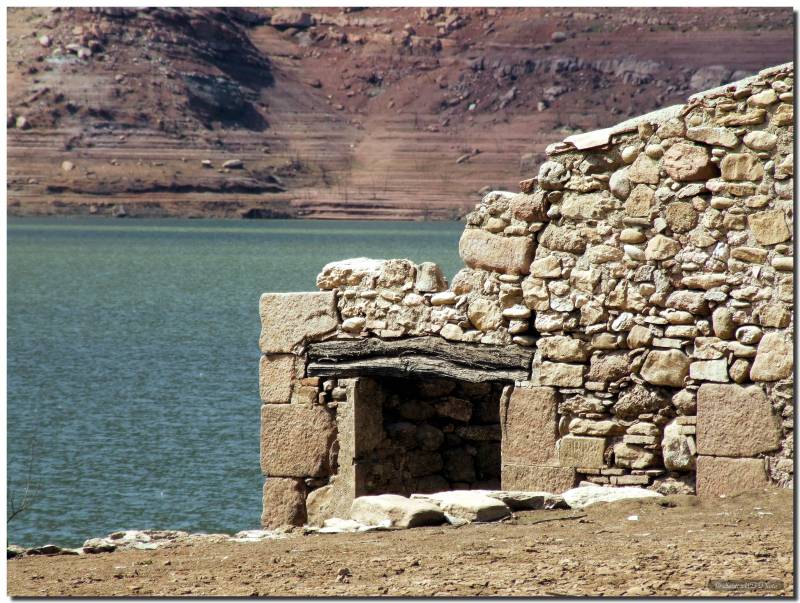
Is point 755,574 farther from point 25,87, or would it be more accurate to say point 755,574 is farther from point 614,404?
point 25,87

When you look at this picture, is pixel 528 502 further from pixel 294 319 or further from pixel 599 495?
pixel 294 319

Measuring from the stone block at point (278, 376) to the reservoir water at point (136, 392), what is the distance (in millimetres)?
3620

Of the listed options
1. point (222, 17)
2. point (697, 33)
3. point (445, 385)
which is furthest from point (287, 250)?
point (445, 385)

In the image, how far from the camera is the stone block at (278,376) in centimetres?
962

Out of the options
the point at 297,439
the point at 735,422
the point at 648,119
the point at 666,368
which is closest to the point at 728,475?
the point at 735,422

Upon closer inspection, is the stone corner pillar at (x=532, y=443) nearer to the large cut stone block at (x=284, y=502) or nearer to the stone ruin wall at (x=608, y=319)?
the stone ruin wall at (x=608, y=319)

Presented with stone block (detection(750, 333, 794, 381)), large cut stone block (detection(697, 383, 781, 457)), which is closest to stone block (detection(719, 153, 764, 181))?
stone block (detection(750, 333, 794, 381))

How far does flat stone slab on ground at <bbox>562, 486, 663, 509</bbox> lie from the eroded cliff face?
109 meters

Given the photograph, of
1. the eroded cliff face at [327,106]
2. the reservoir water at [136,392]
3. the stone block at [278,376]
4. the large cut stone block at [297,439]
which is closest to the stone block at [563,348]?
the large cut stone block at [297,439]

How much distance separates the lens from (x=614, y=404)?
8.46m

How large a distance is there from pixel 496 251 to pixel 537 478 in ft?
4.81

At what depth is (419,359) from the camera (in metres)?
9.14

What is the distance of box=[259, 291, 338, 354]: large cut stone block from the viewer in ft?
31.2

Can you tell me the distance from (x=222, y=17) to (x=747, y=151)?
143589mm
